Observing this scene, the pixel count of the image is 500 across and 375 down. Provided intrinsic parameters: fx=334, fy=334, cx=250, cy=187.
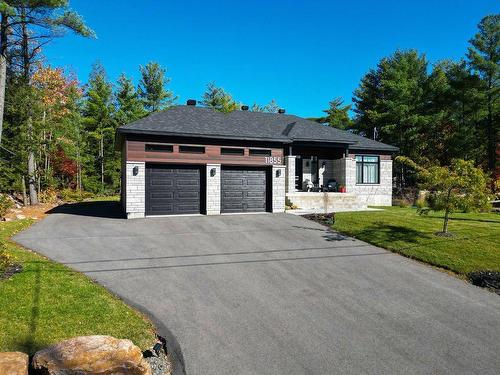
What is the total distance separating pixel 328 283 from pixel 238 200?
10.1 meters

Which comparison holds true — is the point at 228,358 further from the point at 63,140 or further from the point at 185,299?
the point at 63,140

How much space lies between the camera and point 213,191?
1712cm

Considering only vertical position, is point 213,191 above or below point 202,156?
below

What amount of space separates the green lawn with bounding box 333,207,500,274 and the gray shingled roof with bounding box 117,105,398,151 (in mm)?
6569

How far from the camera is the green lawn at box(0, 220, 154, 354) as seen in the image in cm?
505

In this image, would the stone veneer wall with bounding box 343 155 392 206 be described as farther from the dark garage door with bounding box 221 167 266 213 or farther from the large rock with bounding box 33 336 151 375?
the large rock with bounding box 33 336 151 375

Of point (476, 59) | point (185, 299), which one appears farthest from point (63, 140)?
point (476, 59)

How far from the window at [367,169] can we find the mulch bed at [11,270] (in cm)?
2159

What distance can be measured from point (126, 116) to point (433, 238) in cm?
3317

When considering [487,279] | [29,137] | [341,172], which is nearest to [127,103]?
[29,137]

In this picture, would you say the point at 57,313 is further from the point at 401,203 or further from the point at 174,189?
the point at 401,203

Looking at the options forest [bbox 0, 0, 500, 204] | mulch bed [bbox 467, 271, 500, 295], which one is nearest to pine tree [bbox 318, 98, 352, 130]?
forest [bbox 0, 0, 500, 204]

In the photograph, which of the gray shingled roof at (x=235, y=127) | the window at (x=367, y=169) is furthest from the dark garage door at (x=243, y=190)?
the window at (x=367, y=169)

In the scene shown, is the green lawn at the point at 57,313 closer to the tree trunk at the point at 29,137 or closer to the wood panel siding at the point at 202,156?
the wood panel siding at the point at 202,156
